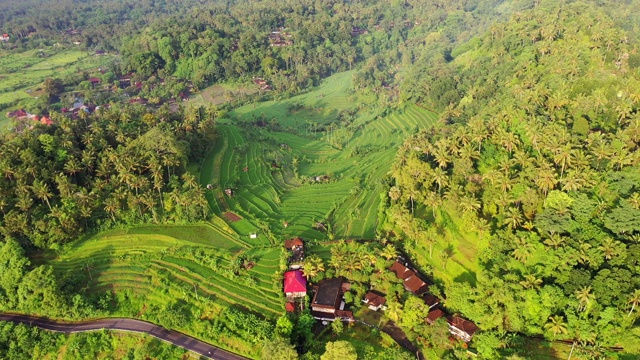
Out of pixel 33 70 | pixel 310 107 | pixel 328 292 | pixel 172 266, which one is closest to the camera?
pixel 328 292

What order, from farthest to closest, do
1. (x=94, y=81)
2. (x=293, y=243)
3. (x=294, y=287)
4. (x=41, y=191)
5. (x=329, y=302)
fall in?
(x=94, y=81), (x=41, y=191), (x=293, y=243), (x=294, y=287), (x=329, y=302)

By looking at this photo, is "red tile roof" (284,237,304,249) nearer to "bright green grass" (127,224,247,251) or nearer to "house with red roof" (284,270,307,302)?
"bright green grass" (127,224,247,251)

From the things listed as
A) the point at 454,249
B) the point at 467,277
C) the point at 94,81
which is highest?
the point at 454,249

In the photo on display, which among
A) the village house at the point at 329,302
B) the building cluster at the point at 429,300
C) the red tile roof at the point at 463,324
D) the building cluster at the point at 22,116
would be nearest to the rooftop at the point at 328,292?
the village house at the point at 329,302

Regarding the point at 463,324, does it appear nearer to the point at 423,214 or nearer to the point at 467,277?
the point at 467,277

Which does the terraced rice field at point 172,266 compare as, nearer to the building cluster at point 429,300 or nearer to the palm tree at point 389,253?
the palm tree at point 389,253

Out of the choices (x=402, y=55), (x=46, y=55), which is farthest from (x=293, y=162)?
(x=46, y=55)

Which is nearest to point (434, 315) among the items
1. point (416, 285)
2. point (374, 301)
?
point (416, 285)

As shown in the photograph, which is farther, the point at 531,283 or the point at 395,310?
the point at 395,310
